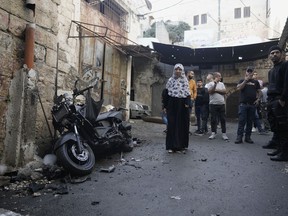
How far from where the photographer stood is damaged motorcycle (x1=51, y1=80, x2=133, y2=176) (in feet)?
13.1

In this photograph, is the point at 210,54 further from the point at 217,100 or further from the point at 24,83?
the point at 24,83

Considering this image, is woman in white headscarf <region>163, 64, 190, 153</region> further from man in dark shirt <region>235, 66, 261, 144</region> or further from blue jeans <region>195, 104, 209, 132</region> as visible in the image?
blue jeans <region>195, 104, 209, 132</region>

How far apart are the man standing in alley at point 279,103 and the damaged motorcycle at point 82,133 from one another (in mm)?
2929

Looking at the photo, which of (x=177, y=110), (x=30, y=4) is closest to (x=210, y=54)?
(x=177, y=110)

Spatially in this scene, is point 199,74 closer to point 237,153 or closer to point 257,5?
point 237,153

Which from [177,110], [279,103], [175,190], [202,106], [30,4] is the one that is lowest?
[175,190]

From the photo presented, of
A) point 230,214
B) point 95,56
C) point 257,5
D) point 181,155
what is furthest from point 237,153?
point 257,5

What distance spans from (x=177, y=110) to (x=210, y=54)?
11460 mm

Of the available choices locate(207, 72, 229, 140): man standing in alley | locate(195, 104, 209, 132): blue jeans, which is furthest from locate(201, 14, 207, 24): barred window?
locate(207, 72, 229, 140): man standing in alley

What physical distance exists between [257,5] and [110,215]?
33.4m

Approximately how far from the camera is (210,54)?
1611 centimetres

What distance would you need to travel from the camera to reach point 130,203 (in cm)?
296

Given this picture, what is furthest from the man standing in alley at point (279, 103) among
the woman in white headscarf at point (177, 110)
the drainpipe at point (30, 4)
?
the drainpipe at point (30, 4)

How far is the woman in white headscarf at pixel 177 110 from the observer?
5.59 meters
